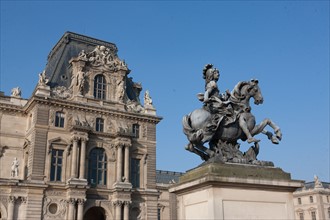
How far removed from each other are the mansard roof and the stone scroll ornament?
34.1 meters

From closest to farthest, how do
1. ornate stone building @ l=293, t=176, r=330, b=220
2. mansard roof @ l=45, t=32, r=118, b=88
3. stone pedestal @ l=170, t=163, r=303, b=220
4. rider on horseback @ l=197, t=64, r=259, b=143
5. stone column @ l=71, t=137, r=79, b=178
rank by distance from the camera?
stone pedestal @ l=170, t=163, r=303, b=220 → rider on horseback @ l=197, t=64, r=259, b=143 → stone column @ l=71, t=137, r=79, b=178 → mansard roof @ l=45, t=32, r=118, b=88 → ornate stone building @ l=293, t=176, r=330, b=220

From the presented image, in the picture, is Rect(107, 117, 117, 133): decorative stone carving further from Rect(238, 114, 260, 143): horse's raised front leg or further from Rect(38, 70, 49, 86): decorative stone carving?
Rect(238, 114, 260, 143): horse's raised front leg

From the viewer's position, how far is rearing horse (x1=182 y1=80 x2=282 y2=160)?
8133 millimetres

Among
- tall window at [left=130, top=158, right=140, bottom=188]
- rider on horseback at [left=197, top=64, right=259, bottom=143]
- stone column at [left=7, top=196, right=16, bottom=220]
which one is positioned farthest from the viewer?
tall window at [left=130, top=158, right=140, bottom=188]

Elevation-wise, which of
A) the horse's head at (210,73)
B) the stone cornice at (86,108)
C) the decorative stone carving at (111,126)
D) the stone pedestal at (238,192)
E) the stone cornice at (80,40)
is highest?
the stone cornice at (80,40)

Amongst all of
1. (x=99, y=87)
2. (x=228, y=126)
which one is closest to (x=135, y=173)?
(x=99, y=87)

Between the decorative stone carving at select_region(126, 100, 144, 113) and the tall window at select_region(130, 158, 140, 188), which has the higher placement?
the decorative stone carving at select_region(126, 100, 144, 113)

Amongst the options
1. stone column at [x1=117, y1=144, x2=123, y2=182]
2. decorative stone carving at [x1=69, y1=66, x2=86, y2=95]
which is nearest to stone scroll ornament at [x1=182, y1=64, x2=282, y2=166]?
stone column at [x1=117, y1=144, x2=123, y2=182]

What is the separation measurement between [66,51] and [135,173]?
1536 cm

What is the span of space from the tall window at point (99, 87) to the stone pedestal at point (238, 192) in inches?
1334

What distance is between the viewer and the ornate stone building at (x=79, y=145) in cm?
3541

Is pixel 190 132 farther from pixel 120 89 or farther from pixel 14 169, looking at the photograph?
pixel 120 89

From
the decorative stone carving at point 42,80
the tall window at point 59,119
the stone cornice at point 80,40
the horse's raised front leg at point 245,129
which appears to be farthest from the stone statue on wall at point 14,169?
the horse's raised front leg at point 245,129

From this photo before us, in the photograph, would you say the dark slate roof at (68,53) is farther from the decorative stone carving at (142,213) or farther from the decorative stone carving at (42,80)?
the decorative stone carving at (142,213)
